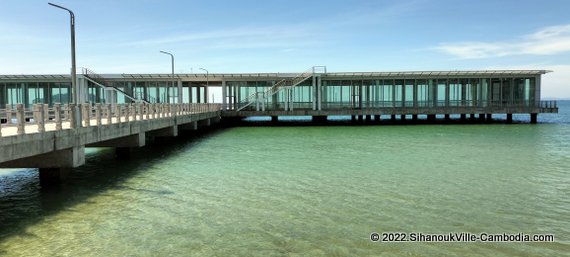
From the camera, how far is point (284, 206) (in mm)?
13516

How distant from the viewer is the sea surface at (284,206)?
10.1 m

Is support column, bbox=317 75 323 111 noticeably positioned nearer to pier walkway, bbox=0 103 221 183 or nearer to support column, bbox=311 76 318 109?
support column, bbox=311 76 318 109

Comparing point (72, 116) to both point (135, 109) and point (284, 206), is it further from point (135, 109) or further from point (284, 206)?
point (135, 109)

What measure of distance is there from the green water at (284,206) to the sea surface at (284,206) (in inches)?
1.5

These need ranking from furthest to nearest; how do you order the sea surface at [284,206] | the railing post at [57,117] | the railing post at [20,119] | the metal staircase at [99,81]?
1. the metal staircase at [99,81]
2. the railing post at [57,117]
3. the railing post at [20,119]
4. the sea surface at [284,206]

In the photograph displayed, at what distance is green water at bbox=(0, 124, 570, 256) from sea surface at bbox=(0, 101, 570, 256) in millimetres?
38

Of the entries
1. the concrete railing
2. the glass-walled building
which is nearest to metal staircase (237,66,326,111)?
the glass-walled building

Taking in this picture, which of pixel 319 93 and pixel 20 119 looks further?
pixel 319 93

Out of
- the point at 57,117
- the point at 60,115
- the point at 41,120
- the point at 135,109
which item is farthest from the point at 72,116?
the point at 135,109

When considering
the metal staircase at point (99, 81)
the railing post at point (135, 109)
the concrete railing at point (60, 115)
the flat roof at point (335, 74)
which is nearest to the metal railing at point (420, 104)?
the flat roof at point (335, 74)

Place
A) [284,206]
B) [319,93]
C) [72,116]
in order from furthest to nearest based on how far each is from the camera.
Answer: [319,93] < [72,116] < [284,206]

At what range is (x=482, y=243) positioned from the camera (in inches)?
400

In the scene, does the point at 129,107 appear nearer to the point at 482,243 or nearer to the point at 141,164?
the point at 141,164

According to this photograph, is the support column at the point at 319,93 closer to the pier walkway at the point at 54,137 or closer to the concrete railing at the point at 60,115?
the concrete railing at the point at 60,115
